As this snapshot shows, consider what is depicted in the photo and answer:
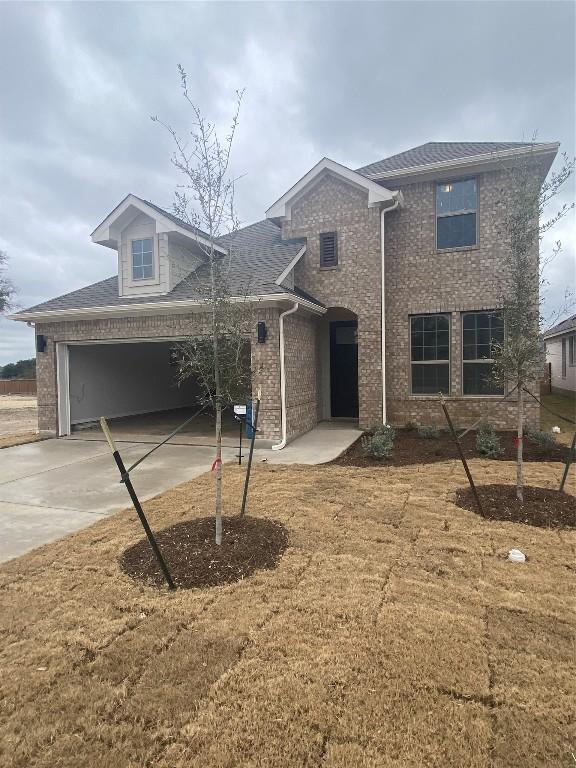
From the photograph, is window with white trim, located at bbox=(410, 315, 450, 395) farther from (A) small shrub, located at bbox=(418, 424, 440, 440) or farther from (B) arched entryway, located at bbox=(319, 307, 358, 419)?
(B) arched entryway, located at bbox=(319, 307, 358, 419)

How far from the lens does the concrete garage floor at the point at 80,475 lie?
17.8 ft

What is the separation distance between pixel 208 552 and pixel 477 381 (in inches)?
370

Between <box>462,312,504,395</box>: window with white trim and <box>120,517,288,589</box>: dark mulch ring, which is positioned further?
<box>462,312,504,395</box>: window with white trim

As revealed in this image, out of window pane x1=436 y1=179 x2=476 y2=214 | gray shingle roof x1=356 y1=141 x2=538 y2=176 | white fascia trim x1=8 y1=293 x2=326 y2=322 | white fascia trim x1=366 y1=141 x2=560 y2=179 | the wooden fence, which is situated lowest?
the wooden fence

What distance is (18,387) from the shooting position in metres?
38.3

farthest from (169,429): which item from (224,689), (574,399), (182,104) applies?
(574,399)

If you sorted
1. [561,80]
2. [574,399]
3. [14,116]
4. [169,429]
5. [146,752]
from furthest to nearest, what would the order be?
1. [574,399]
2. [14,116]
3. [169,429]
4. [561,80]
5. [146,752]

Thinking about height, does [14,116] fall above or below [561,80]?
above

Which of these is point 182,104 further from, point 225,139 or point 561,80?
point 561,80

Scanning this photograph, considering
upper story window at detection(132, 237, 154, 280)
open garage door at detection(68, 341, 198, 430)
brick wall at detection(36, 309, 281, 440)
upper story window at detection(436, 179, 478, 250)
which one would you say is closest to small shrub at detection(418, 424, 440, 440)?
brick wall at detection(36, 309, 281, 440)

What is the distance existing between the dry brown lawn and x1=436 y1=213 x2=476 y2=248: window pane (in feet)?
28.6

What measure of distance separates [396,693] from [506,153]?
38.2ft

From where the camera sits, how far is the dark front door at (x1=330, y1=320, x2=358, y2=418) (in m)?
13.6

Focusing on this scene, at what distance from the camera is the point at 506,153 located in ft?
34.2
